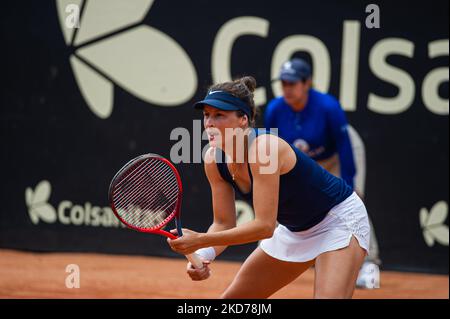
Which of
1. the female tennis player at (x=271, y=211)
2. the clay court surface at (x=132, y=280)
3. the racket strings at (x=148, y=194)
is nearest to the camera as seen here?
the female tennis player at (x=271, y=211)

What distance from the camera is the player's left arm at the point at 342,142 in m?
5.82

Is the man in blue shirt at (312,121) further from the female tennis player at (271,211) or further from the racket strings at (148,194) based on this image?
the racket strings at (148,194)

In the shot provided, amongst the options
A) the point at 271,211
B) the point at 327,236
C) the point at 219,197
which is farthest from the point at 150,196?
the point at 327,236

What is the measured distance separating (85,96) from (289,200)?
427 centimetres

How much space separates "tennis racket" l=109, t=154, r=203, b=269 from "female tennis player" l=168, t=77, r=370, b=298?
17 centimetres

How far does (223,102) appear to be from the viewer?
3320mm

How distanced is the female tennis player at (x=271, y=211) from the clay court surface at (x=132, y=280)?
2104 mm

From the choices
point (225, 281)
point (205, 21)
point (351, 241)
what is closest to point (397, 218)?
point (225, 281)

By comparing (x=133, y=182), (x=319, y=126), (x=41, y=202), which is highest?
(x=133, y=182)

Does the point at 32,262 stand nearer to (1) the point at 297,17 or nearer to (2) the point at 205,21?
(2) the point at 205,21

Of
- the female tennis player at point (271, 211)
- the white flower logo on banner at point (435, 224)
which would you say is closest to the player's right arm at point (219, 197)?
the female tennis player at point (271, 211)

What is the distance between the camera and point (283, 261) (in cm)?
364

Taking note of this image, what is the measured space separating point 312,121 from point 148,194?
2.72 m

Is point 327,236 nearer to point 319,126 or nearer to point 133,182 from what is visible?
point 133,182
